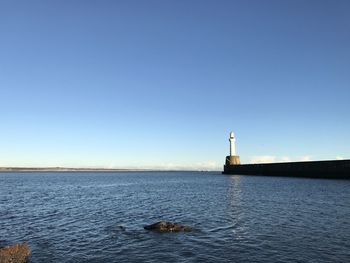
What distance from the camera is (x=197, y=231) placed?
74.0ft

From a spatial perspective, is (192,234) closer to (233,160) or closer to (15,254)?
(15,254)

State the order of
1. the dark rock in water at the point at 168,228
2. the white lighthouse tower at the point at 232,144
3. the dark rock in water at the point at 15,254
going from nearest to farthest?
the dark rock in water at the point at 15,254
the dark rock in water at the point at 168,228
the white lighthouse tower at the point at 232,144

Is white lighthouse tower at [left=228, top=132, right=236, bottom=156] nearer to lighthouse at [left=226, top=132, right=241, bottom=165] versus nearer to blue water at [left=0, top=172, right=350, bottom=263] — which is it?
lighthouse at [left=226, top=132, right=241, bottom=165]

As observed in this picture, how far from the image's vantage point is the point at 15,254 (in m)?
16.2

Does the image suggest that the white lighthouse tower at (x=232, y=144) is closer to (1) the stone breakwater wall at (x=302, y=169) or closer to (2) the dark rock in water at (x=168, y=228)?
(1) the stone breakwater wall at (x=302, y=169)

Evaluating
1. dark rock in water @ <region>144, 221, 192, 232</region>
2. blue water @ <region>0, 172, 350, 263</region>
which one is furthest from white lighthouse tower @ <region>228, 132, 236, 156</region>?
dark rock in water @ <region>144, 221, 192, 232</region>

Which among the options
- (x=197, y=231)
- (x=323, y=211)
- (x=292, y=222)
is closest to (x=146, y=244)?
(x=197, y=231)

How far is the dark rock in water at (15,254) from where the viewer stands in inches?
602

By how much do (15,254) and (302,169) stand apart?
9128 centimetres

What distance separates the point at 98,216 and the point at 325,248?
19.1 metres

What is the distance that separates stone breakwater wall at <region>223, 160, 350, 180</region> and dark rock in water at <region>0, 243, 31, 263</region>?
74570 millimetres

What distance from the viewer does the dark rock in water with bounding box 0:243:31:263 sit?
15298 mm

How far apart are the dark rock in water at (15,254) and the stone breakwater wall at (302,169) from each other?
7457cm

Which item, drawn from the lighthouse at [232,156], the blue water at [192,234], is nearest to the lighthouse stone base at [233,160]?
the lighthouse at [232,156]
